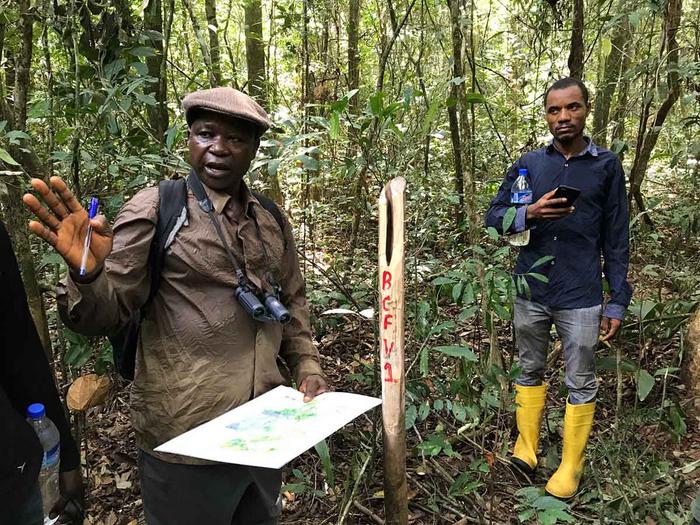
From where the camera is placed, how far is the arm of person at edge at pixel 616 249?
3141mm

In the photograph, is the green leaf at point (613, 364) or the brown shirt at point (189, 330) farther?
the green leaf at point (613, 364)

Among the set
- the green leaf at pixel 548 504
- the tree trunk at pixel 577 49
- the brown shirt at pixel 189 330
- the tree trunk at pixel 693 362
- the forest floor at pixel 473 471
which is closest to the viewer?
the brown shirt at pixel 189 330

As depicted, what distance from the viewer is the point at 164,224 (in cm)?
178

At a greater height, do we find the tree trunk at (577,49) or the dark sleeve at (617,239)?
the tree trunk at (577,49)

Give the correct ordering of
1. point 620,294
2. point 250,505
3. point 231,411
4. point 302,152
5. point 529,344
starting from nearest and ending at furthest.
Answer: point 231,411, point 250,505, point 302,152, point 620,294, point 529,344

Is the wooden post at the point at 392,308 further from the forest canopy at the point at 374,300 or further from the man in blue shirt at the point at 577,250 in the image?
the man in blue shirt at the point at 577,250

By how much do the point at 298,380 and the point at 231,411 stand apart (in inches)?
15.4

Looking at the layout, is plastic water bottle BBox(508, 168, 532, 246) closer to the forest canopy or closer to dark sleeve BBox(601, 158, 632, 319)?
the forest canopy

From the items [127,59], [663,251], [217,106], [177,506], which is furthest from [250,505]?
[663,251]

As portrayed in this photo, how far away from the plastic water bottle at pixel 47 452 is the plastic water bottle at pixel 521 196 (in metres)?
2.50

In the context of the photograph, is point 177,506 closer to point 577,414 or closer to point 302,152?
point 302,152

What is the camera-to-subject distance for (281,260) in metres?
2.09

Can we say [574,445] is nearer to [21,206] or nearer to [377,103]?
[377,103]

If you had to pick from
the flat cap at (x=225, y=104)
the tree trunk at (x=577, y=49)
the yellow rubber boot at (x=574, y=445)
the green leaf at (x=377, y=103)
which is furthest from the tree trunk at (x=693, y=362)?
the flat cap at (x=225, y=104)
